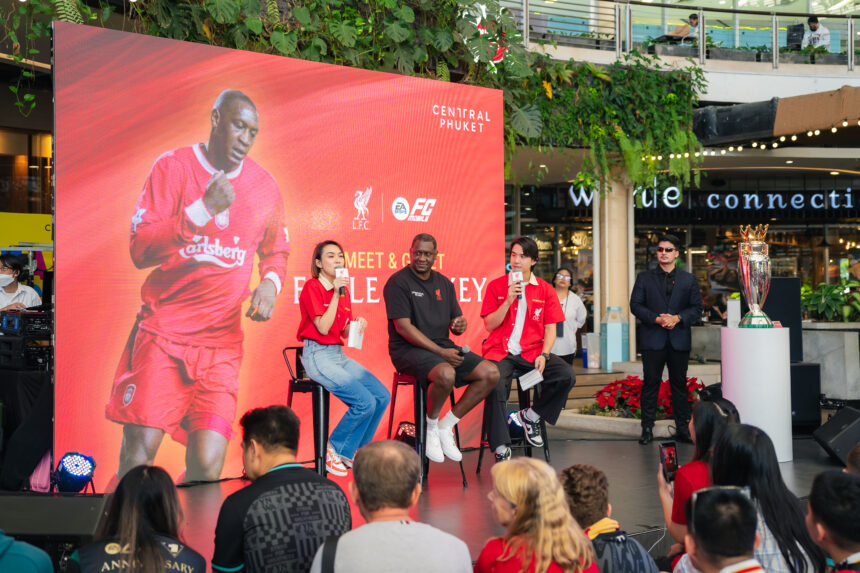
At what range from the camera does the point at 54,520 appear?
9.07ft

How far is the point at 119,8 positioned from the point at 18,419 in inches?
128

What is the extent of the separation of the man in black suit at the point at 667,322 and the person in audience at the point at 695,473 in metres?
3.14

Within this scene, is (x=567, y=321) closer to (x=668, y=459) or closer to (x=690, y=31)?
(x=690, y=31)

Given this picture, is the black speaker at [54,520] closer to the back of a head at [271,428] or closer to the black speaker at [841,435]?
the back of a head at [271,428]

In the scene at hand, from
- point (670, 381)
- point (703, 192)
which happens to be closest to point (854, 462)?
point (670, 381)

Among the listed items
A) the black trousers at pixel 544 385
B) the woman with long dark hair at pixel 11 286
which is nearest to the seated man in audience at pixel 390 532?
the black trousers at pixel 544 385

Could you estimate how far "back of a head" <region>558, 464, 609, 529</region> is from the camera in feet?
8.75

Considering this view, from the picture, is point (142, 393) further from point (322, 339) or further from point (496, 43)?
point (496, 43)

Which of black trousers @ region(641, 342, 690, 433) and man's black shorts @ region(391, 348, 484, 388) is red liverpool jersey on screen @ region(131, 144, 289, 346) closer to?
man's black shorts @ region(391, 348, 484, 388)

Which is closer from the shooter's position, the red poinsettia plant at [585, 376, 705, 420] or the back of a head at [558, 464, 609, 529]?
the back of a head at [558, 464, 609, 529]

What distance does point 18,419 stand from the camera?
18.1 ft

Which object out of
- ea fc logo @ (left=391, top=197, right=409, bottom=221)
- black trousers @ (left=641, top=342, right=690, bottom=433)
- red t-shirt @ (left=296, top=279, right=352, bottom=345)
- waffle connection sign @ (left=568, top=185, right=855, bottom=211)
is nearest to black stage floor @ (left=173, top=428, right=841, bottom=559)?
black trousers @ (left=641, top=342, right=690, bottom=433)

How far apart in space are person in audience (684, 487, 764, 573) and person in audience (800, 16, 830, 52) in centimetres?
1331

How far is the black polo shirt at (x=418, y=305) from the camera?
18.1 ft
